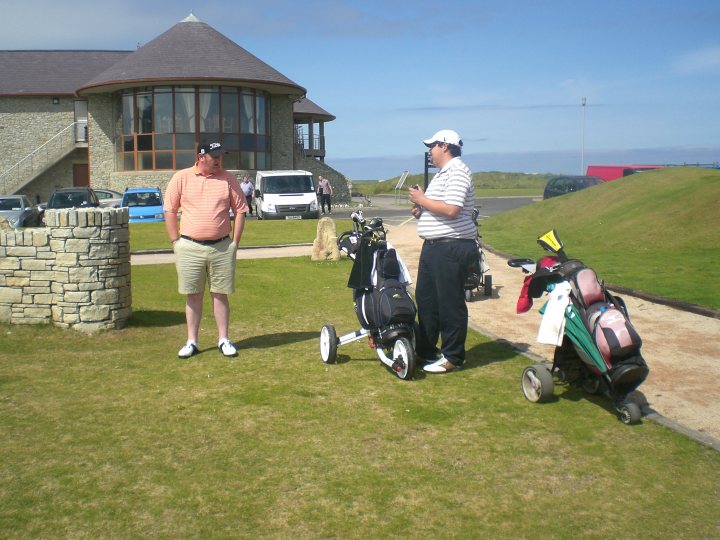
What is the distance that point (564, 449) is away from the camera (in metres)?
5.50

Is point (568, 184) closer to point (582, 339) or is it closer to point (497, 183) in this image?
point (582, 339)

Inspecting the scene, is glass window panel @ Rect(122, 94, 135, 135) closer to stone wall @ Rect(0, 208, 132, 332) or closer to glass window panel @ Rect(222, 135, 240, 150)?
glass window panel @ Rect(222, 135, 240, 150)

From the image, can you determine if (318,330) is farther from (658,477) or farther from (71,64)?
(71,64)

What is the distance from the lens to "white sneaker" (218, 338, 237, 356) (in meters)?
8.20

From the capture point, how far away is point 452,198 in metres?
6.98

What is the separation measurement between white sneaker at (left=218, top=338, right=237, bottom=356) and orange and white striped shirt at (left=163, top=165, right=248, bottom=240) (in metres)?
1.09

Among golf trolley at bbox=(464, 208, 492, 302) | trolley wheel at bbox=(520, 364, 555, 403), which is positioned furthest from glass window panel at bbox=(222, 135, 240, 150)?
trolley wheel at bbox=(520, 364, 555, 403)

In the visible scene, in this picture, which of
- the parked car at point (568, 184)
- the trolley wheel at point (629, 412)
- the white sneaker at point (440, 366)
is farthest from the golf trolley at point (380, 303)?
the parked car at point (568, 184)

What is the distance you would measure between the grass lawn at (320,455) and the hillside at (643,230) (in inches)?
222

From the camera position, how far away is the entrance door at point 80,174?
4856cm

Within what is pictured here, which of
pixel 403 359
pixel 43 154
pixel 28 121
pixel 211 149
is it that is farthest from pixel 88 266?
pixel 28 121

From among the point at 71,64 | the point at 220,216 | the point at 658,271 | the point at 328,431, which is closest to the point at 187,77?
the point at 71,64

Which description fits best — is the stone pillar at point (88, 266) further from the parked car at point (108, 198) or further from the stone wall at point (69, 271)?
the parked car at point (108, 198)

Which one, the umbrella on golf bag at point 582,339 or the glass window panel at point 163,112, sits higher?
the glass window panel at point 163,112
